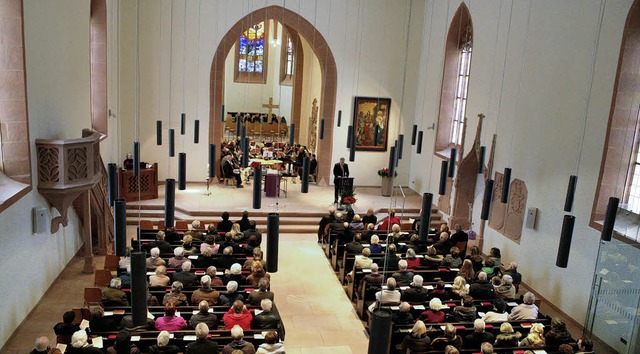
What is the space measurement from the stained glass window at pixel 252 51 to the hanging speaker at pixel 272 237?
27.1 metres

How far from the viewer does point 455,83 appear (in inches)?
711

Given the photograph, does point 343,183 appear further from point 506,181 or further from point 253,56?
point 253,56

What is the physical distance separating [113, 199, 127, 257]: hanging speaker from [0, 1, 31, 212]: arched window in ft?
10.2

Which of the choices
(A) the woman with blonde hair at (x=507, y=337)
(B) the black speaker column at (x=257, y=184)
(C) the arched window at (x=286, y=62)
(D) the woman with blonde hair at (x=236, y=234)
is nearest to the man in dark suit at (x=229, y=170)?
(D) the woman with blonde hair at (x=236, y=234)

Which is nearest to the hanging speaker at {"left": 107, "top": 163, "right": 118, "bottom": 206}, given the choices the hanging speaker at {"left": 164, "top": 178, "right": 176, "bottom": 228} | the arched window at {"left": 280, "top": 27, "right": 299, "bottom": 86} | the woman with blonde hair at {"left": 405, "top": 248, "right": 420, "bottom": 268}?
the hanging speaker at {"left": 164, "top": 178, "right": 176, "bottom": 228}

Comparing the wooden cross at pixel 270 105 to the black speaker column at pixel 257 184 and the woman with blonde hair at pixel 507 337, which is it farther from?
the woman with blonde hair at pixel 507 337

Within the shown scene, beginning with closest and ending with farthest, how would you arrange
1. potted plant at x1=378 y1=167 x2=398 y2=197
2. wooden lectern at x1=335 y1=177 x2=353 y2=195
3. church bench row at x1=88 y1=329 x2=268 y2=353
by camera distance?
church bench row at x1=88 y1=329 x2=268 y2=353
wooden lectern at x1=335 y1=177 x2=353 y2=195
potted plant at x1=378 y1=167 x2=398 y2=197

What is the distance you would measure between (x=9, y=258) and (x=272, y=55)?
82.3 feet

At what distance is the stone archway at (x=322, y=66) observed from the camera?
19.1 meters

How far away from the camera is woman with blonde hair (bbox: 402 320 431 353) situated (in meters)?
8.24

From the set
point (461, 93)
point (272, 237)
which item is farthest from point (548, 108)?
point (272, 237)

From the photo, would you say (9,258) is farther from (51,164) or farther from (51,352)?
(51,352)

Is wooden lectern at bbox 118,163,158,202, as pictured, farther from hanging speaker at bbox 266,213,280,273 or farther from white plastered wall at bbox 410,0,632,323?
hanging speaker at bbox 266,213,280,273

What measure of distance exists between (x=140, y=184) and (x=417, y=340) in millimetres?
11205
